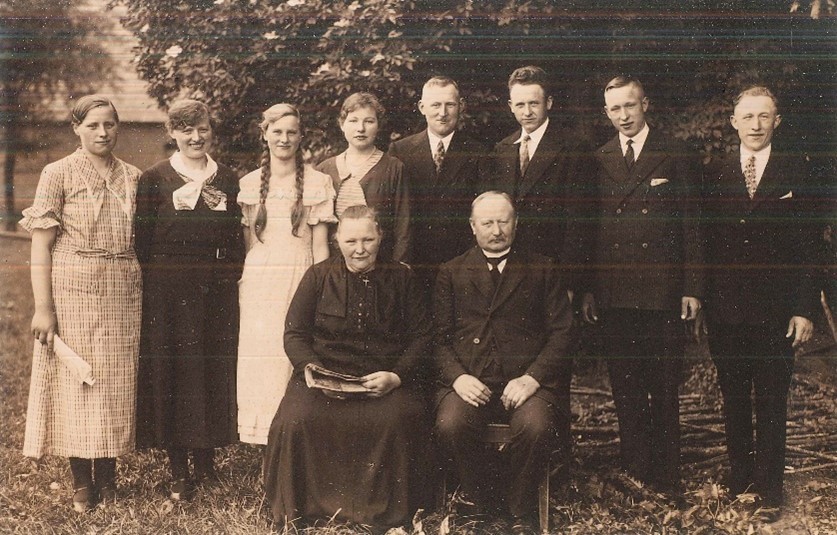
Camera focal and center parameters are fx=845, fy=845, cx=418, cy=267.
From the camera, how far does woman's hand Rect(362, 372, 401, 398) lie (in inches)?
177

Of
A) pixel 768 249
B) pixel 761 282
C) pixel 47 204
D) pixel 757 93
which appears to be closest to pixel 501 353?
pixel 761 282

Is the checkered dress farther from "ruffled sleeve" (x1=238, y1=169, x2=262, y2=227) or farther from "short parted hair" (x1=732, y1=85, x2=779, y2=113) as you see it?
"short parted hair" (x1=732, y1=85, x2=779, y2=113)

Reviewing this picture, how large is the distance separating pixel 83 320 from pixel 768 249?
12.9ft

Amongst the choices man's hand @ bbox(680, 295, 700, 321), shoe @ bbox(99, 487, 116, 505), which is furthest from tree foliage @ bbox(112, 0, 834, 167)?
shoe @ bbox(99, 487, 116, 505)

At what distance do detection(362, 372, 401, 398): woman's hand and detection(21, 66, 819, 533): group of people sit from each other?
0.20 feet

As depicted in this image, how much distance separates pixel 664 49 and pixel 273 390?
3.19 metres

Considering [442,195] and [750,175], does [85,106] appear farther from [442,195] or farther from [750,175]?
[750,175]

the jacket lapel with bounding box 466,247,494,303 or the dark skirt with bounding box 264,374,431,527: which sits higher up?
the jacket lapel with bounding box 466,247,494,303

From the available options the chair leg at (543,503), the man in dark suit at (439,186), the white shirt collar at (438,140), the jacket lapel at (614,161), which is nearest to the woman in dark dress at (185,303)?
the man in dark suit at (439,186)

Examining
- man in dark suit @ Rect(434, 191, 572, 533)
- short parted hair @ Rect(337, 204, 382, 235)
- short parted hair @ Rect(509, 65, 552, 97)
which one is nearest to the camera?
man in dark suit @ Rect(434, 191, 572, 533)

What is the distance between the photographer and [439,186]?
5.00 meters

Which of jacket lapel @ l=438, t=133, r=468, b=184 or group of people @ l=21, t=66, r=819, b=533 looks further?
jacket lapel @ l=438, t=133, r=468, b=184

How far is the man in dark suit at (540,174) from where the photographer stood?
4.94 metres

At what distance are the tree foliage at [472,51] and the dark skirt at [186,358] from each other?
1130 mm
